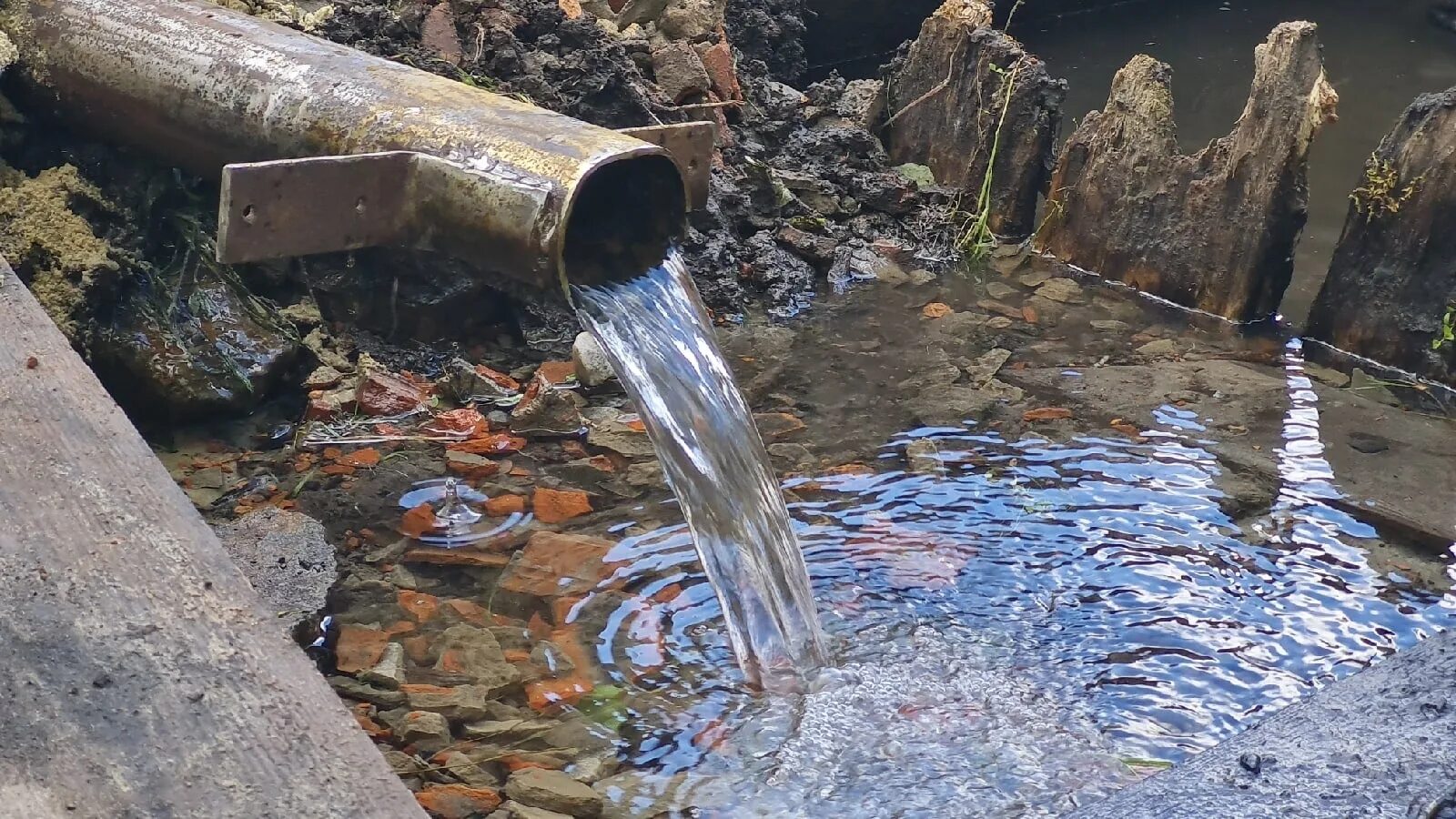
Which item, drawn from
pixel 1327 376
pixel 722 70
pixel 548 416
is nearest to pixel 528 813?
pixel 548 416

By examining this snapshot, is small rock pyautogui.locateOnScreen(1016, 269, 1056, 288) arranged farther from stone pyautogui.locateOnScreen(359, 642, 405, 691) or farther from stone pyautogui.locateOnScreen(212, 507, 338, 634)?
stone pyautogui.locateOnScreen(359, 642, 405, 691)

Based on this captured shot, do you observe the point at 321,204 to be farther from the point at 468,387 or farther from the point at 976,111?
the point at 976,111

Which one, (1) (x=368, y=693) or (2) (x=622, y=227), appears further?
(2) (x=622, y=227)

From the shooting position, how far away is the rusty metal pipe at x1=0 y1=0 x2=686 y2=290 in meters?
2.48

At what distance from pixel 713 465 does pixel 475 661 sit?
0.76 meters

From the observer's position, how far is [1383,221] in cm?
486

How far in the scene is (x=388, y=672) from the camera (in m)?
2.93

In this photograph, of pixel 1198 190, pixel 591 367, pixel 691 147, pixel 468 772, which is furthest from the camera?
pixel 1198 190

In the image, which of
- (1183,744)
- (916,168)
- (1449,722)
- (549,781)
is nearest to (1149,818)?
(1449,722)

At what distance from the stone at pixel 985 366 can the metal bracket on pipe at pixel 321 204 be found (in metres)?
2.62

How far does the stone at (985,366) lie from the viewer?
4.76 metres

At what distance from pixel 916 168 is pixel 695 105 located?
1.46m

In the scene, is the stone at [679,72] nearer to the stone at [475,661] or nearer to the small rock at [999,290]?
the small rock at [999,290]

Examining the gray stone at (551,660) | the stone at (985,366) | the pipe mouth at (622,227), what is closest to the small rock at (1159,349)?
the stone at (985,366)
